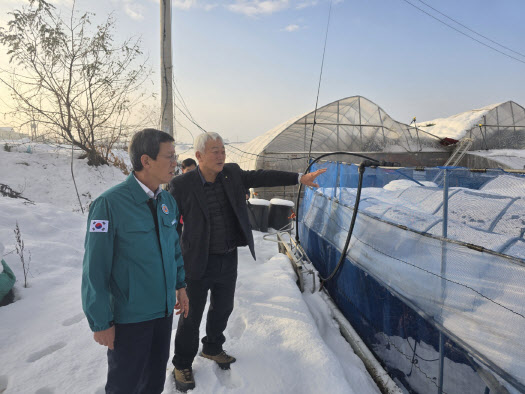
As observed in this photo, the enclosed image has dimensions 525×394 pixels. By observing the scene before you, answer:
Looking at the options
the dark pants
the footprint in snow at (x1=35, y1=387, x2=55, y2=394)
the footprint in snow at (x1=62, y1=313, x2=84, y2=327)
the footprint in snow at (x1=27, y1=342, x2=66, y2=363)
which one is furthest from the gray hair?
the footprint in snow at (x1=62, y1=313, x2=84, y2=327)

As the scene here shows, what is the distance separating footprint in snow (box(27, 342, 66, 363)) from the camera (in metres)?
2.58

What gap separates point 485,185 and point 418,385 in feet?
5.63

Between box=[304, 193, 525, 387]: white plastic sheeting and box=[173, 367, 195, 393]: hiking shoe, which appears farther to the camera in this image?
box=[173, 367, 195, 393]: hiking shoe

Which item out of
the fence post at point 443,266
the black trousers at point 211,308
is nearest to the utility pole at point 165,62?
the black trousers at point 211,308

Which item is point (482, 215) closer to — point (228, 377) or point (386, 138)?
point (228, 377)

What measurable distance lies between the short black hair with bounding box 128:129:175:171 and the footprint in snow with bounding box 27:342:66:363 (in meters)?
2.31

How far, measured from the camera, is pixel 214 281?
7.84 ft

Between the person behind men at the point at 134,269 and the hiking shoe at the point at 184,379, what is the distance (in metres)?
0.56

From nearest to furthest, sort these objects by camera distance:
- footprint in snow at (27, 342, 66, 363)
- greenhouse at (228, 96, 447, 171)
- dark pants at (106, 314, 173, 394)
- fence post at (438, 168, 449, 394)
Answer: dark pants at (106, 314, 173, 394), fence post at (438, 168, 449, 394), footprint in snow at (27, 342, 66, 363), greenhouse at (228, 96, 447, 171)

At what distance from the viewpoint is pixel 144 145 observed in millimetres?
1557

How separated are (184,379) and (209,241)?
1.07 metres

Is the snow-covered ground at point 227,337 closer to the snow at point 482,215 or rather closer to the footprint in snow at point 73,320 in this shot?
the footprint in snow at point 73,320

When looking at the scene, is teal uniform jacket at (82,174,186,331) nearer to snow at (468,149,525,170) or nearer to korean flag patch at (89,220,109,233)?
korean flag patch at (89,220,109,233)

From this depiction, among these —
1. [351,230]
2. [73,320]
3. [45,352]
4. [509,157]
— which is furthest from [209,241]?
[509,157]
